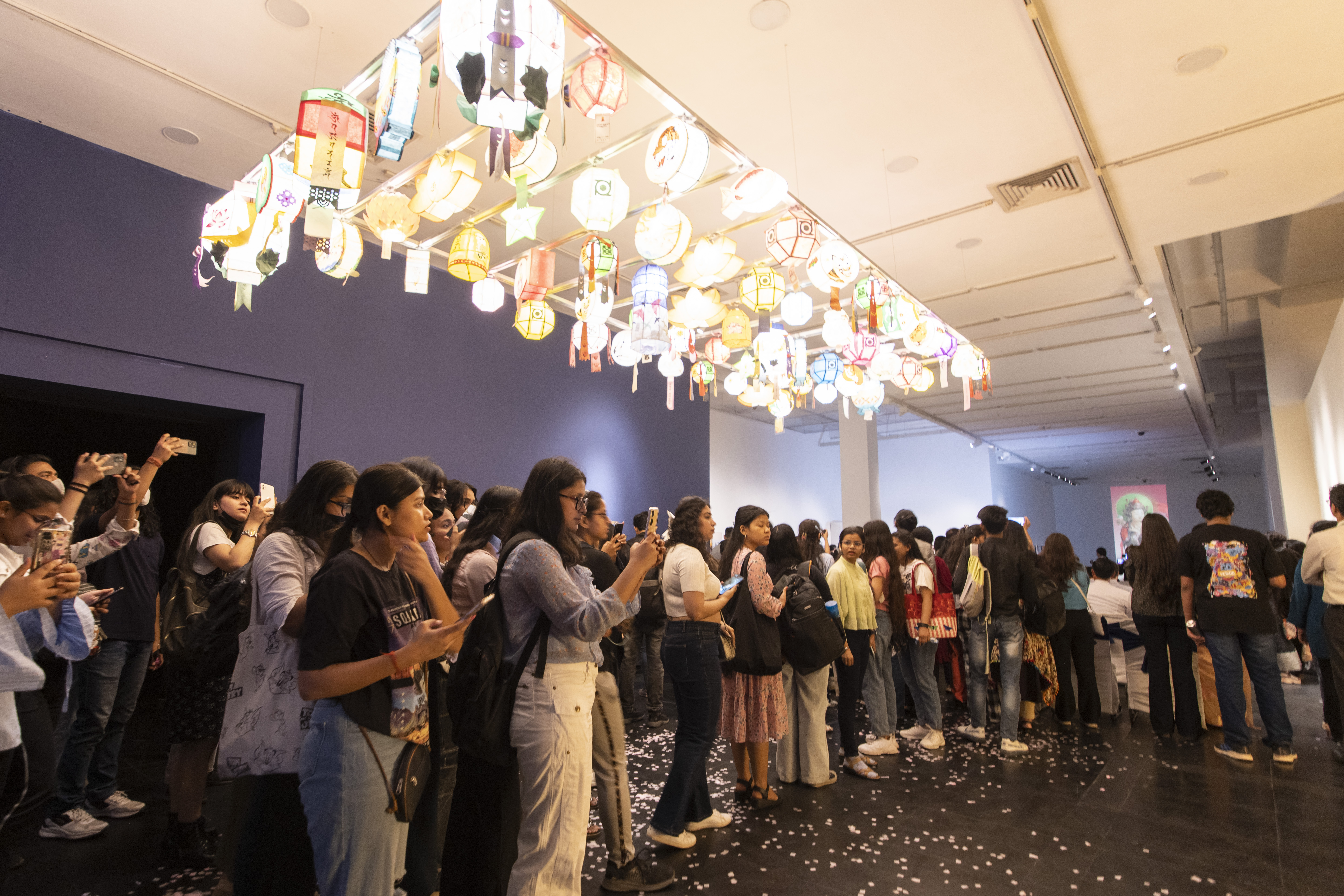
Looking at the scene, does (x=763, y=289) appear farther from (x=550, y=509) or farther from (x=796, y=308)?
(x=550, y=509)

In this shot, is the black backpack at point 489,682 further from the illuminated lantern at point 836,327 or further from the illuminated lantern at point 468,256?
the illuminated lantern at point 836,327

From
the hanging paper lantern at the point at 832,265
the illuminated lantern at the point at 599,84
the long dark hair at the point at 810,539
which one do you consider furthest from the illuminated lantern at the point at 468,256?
the long dark hair at the point at 810,539

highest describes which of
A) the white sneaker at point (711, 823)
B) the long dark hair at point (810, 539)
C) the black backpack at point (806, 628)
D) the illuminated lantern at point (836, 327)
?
the illuminated lantern at point (836, 327)

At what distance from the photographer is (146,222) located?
445 cm

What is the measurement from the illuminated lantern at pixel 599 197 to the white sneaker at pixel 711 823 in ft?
9.30

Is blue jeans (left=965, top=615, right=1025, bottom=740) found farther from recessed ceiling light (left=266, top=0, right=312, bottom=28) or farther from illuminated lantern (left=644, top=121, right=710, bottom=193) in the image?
recessed ceiling light (left=266, top=0, right=312, bottom=28)

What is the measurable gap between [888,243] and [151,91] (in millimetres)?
5304

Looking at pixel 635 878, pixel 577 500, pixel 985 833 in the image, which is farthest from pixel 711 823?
pixel 577 500

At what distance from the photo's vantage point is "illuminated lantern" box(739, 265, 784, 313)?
446cm

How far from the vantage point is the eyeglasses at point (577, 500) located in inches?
79.9

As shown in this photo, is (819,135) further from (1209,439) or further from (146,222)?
(1209,439)

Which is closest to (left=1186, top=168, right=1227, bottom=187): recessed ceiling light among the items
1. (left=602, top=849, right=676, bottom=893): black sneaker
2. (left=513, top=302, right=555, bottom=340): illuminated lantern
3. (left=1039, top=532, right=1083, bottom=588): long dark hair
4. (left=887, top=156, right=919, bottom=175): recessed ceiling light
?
(left=887, top=156, right=919, bottom=175): recessed ceiling light

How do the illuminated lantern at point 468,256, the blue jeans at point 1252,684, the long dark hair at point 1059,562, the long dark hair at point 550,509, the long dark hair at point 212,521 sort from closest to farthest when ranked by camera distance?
the long dark hair at point 550,509, the long dark hair at point 212,521, the blue jeans at point 1252,684, the illuminated lantern at point 468,256, the long dark hair at point 1059,562

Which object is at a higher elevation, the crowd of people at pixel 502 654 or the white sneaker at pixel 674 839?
the crowd of people at pixel 502 654
